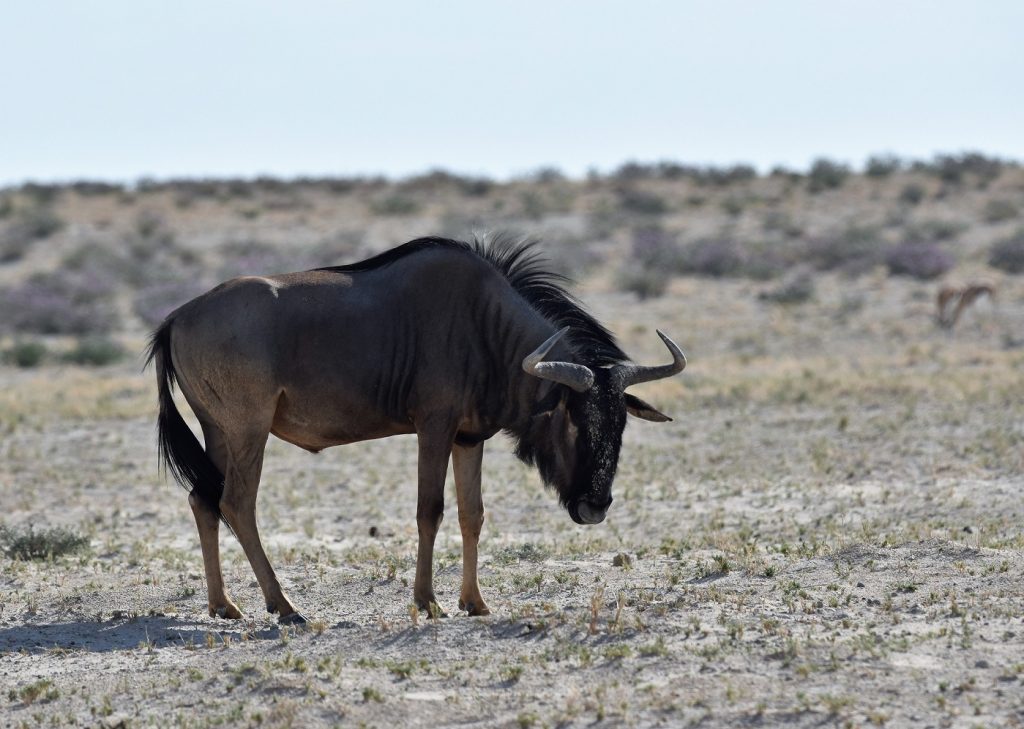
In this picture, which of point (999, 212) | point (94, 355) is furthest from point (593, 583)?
point (999, 212)

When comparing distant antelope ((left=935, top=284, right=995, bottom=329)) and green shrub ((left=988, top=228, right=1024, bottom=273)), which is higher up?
green shrub ((left=988, top=228, right=1024, bottom=273))

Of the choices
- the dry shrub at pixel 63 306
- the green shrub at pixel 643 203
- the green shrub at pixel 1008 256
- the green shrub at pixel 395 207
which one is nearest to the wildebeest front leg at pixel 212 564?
the dry shrub at pixel 63 306

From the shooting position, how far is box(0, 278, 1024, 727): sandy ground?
607 cm

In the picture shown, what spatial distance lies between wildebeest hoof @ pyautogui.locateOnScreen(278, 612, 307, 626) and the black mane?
194 centimetres

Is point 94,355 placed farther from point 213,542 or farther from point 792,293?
point 213,542

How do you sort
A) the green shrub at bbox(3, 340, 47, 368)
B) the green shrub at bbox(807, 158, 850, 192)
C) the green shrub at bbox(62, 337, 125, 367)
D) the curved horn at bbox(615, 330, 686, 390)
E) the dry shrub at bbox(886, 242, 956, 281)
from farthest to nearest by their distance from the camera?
the green shrub at bbox(807, 158, 850, 192) → the dry shrub at bbox(886, 242, 956, 281) → the green shrub at bbox(62, 337, 125, 367) → the green shrub at bbox(3, 340, 47, 368) → the curved horn at bbox(615, 330, 686, 390)

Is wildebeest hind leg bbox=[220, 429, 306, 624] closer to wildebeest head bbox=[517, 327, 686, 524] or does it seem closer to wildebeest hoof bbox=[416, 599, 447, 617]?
wildebeest hoof bbox=[416, 599, 447, 617]

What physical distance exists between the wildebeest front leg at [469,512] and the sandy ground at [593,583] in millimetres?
220

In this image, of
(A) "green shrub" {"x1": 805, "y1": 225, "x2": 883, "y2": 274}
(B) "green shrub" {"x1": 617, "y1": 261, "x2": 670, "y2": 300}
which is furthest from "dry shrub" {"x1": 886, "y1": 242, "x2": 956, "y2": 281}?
(B) "green shrub" {"x1": 617, "y1": 261, "x2": 670, "y2": 300}

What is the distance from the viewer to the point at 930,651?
256 inches

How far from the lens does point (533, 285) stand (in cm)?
832

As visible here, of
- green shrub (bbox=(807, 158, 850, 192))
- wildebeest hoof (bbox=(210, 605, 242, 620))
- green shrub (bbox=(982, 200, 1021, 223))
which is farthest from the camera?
green shrub (bbox=(807, 158, 850, 192))

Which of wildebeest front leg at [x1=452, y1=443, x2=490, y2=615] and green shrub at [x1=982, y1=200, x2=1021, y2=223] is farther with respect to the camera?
green shrub at [x1=982, y1=200, x2=1021, y2=223]

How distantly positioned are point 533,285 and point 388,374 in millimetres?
1041
